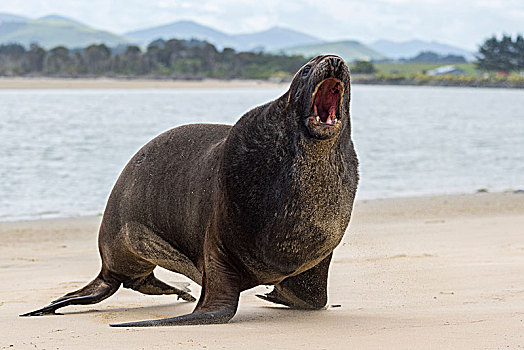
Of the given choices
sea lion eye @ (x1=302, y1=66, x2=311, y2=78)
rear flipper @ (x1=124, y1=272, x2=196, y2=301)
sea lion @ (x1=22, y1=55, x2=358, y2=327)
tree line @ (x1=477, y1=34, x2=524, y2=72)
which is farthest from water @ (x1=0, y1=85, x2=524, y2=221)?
tree line @ (x1=477, y1=34, x2=524, y2=72)

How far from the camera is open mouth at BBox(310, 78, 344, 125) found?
→ 3.72 meters

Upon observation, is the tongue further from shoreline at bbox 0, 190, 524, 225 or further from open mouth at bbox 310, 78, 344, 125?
shoreline at bbox 0, 190, 524, 225

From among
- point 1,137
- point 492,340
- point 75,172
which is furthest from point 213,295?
point 1,137

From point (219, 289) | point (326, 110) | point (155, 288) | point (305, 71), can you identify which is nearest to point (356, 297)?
point (155, 288)

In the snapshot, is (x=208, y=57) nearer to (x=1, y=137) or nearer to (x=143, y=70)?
(x=143, y=70)

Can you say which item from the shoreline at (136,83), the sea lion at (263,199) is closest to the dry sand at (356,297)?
the sea lion at (263,199)

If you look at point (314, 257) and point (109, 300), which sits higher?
point (314, 257)

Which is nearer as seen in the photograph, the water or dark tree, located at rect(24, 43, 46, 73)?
the water

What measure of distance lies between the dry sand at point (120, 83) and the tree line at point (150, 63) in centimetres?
108

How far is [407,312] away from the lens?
4371 millimetres

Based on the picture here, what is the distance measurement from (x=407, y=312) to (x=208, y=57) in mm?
87436

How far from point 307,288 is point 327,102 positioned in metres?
1.23

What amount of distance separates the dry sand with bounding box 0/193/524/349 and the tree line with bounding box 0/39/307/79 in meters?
74.4

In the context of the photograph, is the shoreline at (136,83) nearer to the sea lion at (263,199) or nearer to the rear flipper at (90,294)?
the rear flipper at (90,294)
